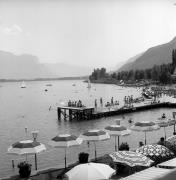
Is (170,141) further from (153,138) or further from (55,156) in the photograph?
(153,138)

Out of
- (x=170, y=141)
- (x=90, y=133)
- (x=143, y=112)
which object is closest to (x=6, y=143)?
(x=90, y=133)

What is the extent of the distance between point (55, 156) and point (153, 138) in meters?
11.4

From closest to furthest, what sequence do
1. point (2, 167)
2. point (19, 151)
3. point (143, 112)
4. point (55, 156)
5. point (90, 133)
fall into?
1. point (19, 151)
2. point (90, 133)
3. point (2, 167)
4. point (55, 156)
5. point (143, 112)

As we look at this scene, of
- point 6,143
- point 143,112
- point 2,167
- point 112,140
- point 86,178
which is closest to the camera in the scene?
point 86,178

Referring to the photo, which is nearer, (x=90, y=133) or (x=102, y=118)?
(x=90, y=133)

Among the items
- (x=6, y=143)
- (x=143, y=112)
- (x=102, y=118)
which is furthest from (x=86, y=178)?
(x=143, y=112)

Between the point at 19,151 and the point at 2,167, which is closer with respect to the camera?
the point at 19,151

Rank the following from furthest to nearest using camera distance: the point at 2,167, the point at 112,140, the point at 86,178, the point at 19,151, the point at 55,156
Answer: the point at 112,140, the point at 55,156, the point at 2,167, the point at 19,151, the point at 86,178

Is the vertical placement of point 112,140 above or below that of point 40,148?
below

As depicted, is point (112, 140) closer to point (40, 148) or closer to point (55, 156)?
point (55, 156)

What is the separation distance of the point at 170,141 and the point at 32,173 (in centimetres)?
795

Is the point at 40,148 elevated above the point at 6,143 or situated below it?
above

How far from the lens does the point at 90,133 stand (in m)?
19.5

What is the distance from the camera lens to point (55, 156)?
1056 inches
